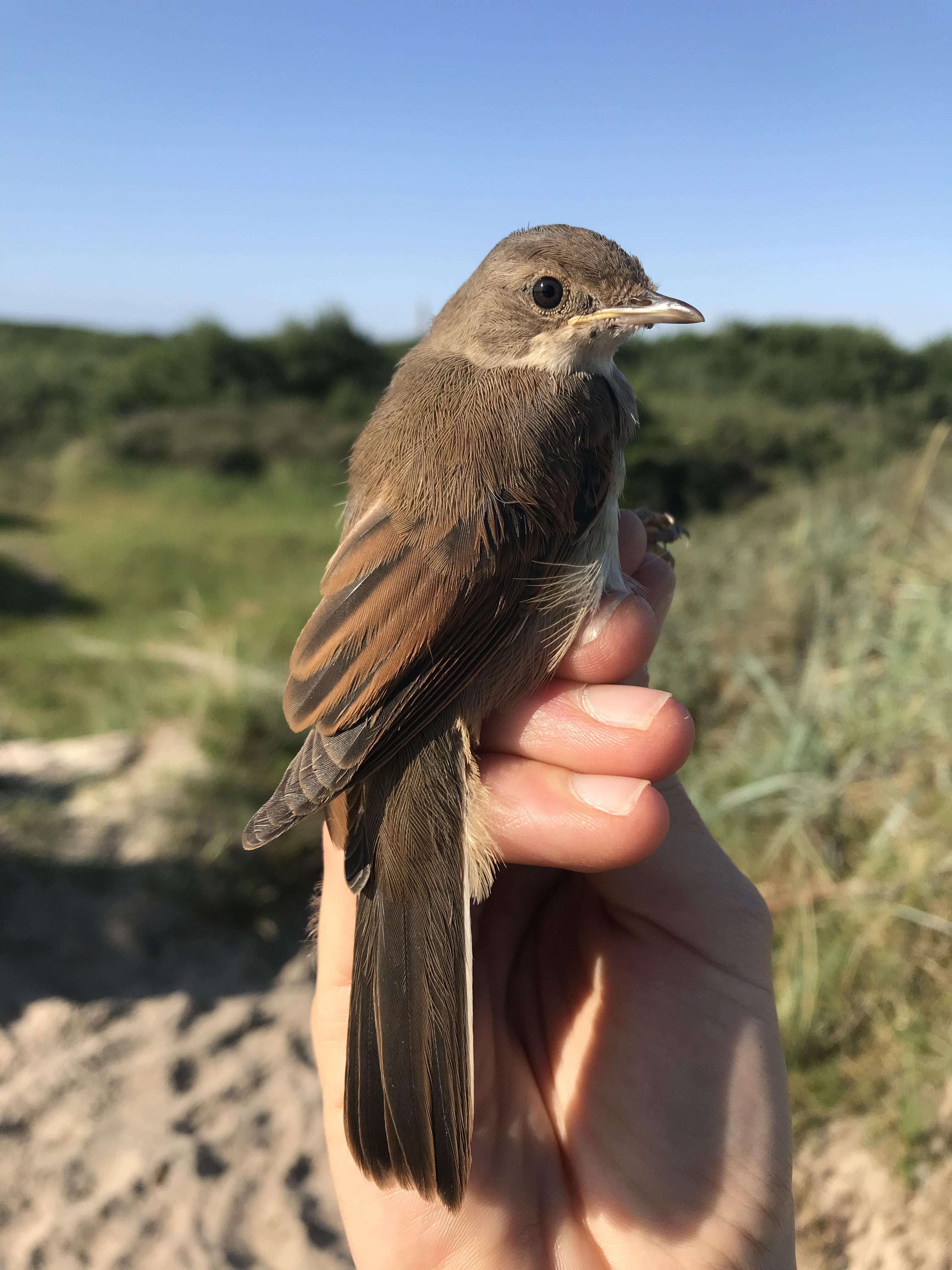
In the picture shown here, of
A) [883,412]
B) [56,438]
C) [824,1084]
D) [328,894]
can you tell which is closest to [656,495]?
[883,412]

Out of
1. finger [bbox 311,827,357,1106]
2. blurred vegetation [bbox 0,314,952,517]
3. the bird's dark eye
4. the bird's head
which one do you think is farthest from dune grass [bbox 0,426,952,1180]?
blurred vegetation [bbox 0,314,952,517]

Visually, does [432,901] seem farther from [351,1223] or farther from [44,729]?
[44,729]

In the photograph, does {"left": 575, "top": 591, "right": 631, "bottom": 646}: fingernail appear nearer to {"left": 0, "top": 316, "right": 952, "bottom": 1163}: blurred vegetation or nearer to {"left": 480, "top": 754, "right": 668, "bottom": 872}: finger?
{"left": 480, "top": 754, "right": 668, "bottom": 872}: finger

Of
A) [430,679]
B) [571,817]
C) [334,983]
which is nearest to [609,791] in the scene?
[571,817]

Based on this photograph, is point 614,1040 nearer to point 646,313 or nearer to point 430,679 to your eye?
point 430,679

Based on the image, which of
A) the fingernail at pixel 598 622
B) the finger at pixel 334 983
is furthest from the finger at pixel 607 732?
the finger at pixel 334 983

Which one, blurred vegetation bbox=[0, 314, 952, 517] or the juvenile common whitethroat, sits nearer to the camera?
the juvenile common whitethroat
